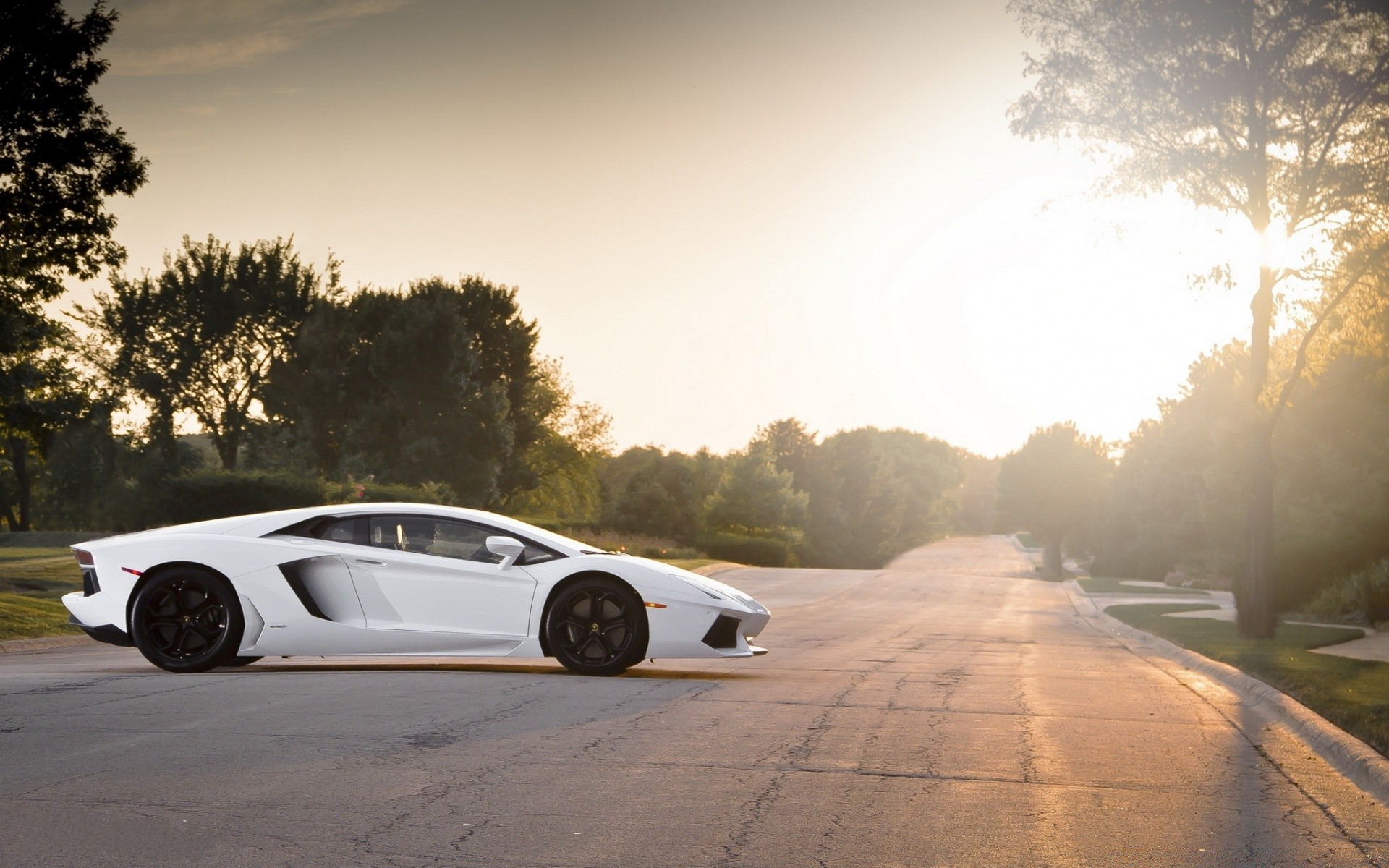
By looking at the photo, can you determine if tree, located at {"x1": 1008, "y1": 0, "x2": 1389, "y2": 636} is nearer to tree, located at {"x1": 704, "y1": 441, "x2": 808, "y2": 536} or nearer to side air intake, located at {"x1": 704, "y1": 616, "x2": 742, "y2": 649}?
side air intake, located at {"x1": 704, "y1": 616, "x2": 742, "y2": 649}

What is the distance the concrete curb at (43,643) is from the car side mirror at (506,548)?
6304 mm

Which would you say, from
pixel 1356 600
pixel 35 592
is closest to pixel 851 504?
pixel 1356 600

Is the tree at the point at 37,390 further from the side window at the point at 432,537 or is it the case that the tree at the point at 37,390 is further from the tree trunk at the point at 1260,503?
the tree trunk at the point at 1260,503

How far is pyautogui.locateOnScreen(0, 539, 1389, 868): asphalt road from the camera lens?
17.8 feet

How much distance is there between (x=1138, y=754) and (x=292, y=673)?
265 inches

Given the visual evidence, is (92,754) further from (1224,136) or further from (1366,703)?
(1224,136)

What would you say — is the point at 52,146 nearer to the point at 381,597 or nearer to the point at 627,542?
the point at 381,597

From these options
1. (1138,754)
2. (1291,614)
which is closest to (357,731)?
(1138,754)

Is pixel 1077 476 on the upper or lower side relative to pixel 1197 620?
upper

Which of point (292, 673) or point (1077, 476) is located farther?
point (1077, 476)

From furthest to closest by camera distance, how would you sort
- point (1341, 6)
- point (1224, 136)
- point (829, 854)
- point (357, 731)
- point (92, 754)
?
point (1224, 136) < point (1341, 6) < point (357, 731) < point (92, 754) < point (829, 854)

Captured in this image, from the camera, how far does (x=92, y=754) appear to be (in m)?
7.13

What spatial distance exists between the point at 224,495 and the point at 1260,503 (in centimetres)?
2716

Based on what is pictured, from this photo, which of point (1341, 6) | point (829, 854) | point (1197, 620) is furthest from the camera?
point (1197, 620)
